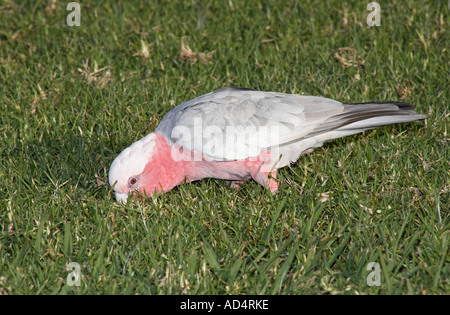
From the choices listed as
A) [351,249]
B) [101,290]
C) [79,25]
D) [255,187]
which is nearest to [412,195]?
[351,249]

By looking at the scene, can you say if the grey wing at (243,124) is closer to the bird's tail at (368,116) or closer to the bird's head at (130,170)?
the bird's tail at (368,116)

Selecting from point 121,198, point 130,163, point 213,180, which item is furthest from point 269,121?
point 121,198

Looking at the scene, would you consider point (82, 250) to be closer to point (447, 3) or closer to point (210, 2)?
point (210, 2)

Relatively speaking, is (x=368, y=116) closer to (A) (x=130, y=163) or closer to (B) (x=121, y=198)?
(A) (x=130, y=163)

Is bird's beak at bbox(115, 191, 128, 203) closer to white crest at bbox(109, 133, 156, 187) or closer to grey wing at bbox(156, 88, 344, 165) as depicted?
white crest at bbox(109, 133, 156, 187)

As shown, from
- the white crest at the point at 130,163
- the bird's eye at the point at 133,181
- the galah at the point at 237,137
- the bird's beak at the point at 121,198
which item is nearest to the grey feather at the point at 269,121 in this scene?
the galah at the point at 237,137

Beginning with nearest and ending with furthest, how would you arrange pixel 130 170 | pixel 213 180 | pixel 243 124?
pixel 130 170, pixel 243 124, pixel 213 180

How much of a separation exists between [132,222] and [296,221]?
3.75 ft

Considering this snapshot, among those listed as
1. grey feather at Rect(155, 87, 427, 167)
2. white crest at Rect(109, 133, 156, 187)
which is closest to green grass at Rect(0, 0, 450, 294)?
white crest at Rect(109, 133, 156, 187)

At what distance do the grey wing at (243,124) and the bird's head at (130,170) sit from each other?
0.24 meters

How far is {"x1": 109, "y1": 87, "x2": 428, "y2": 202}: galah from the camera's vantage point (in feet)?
12.4

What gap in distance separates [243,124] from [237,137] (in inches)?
4.6

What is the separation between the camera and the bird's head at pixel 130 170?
368 cm

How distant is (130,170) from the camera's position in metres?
3.69
